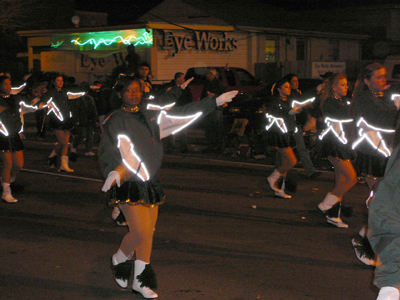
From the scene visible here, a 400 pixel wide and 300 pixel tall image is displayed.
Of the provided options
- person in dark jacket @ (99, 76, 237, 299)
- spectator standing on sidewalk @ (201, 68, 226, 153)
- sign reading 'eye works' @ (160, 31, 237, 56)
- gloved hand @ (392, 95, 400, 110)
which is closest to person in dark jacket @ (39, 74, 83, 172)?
spectator standing on sidewalk @ (201, 68, 226, 153)

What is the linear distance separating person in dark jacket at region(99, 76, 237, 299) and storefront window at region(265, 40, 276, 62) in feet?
79.9

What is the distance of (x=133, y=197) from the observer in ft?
15.8

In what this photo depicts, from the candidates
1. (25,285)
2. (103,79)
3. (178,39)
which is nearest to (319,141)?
(25,285)

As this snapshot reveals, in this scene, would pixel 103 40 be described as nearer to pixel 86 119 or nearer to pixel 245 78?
pixel 245 78

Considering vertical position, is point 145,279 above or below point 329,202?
below

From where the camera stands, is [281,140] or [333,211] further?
[281,140]

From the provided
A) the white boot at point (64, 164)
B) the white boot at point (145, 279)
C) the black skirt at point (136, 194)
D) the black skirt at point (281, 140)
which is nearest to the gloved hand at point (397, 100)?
the black skirt at point (136, 194)

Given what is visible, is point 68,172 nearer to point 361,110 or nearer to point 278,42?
point 361,110

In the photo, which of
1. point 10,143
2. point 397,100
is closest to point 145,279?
point 397,100

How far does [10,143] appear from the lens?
853 centimetres

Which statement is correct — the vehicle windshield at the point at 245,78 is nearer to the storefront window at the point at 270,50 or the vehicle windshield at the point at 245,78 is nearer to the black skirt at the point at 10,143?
the storefront window at the point at 270,50

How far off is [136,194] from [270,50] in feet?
82.4

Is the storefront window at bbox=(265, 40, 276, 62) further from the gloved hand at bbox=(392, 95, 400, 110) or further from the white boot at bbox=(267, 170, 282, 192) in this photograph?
the gloved hand at bbox=(392, 95, 400, 110)

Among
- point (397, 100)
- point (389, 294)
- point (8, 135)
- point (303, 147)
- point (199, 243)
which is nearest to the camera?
point (389, 294)
